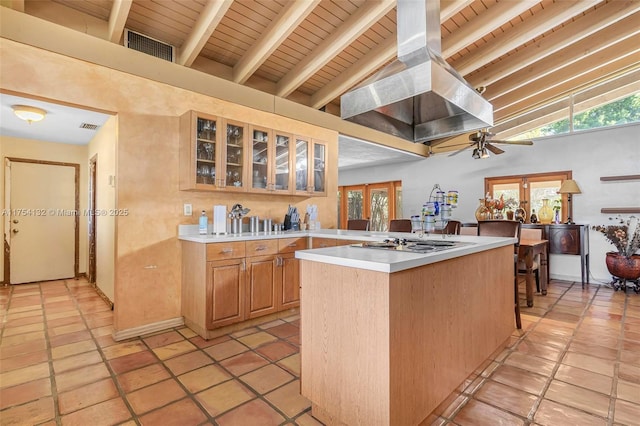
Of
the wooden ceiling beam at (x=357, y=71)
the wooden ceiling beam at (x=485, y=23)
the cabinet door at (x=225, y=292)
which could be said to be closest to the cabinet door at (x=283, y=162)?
the wooden ceiling beam at (x=357, y=71)

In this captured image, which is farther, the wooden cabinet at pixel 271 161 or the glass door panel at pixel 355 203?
the glass door panel at pixel 355 203

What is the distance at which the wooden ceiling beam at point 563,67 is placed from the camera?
3973 mm

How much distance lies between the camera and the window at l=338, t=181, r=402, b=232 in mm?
7539

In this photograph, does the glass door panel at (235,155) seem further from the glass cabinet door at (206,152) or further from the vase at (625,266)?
the vase at (625,266)

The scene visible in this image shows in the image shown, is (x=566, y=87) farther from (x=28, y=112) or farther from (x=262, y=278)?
(x=28, y=112)

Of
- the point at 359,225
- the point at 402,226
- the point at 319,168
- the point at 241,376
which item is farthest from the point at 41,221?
the point at 402,226

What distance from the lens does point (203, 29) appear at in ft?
8.85

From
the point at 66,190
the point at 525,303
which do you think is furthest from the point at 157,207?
the point at 525,303

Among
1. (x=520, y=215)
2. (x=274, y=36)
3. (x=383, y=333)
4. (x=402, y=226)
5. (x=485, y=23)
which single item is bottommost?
(x=383, y=333)

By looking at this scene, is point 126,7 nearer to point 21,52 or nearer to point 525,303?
point 21,52

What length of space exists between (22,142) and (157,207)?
352 cm

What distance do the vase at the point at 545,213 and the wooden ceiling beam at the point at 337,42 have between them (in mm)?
4081

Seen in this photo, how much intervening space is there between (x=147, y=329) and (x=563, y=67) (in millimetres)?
6214

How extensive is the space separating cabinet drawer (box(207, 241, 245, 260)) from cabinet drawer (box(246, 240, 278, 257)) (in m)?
0.08
